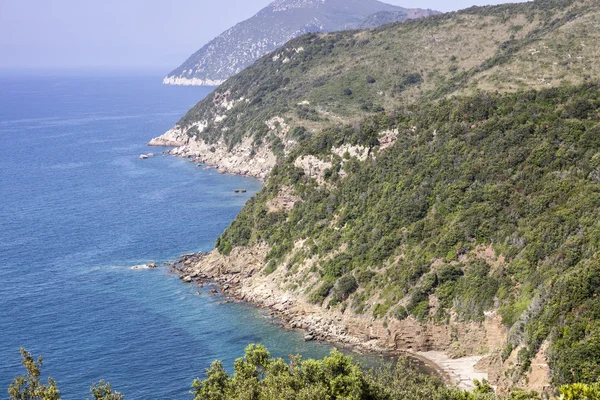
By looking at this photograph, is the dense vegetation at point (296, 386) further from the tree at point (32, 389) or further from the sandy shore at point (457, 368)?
the sandy shore at point (457, 368)

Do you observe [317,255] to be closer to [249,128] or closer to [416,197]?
[416,197]

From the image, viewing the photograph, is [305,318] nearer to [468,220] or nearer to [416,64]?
[468,220]

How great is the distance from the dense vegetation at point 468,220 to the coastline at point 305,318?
2.82m

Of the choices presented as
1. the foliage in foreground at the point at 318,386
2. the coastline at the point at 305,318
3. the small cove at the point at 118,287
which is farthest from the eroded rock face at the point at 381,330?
the foliage in foreground at the point at 318,386

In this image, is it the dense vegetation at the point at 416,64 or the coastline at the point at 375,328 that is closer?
the coastline at the point at 375,328

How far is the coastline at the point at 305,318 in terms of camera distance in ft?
200

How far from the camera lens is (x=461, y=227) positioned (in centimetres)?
7206

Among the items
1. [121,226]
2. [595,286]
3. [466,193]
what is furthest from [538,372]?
[121,226]

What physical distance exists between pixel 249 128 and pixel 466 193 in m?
94.0

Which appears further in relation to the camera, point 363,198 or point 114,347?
point 363,198

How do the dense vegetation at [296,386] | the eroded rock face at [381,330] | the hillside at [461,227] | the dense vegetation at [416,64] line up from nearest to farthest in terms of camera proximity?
the dense vegetation at [296,386] → the hillside at [461,227] → the eroded rock face at [381,330] → the dense vegetation at [416,64]

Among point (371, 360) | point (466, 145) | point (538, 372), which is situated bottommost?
point (371, 360)

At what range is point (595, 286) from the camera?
5131 centimetres

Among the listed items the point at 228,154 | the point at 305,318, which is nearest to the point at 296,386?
the point at 305,318
